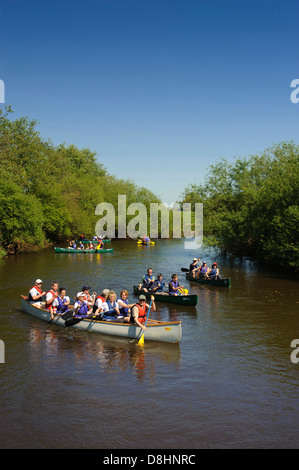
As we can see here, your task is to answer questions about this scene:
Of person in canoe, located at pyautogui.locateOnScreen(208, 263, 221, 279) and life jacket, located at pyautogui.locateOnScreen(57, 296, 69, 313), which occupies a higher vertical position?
person in canoe, located at pyautogui.locateOnScreen(208, 263, 221, 279)

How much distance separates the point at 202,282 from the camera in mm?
27906

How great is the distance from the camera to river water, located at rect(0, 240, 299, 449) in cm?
901

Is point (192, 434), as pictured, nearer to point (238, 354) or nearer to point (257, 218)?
point (238, 354)

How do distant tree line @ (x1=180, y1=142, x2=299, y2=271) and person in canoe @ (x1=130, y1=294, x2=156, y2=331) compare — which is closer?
person in canoe @ (x1=130, y1=294, x2=156, y2=331)

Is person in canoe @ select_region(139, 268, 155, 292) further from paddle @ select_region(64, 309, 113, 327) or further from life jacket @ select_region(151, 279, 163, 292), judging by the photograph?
paddle @ select_region(64, 309, 113, 327)

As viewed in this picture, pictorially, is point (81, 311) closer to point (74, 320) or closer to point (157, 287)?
point (74, 320)

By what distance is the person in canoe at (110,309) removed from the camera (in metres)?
16.2

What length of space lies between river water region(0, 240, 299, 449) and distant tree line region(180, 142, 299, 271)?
1083 centimetres

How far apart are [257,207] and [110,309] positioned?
919 inches

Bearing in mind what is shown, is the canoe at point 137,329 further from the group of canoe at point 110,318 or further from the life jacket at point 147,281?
the life jacket at point 147,281

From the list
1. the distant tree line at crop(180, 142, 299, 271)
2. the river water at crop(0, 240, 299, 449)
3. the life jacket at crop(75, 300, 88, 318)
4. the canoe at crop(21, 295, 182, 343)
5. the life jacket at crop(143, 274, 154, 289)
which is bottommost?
the river water at crop(0, 240, 299, 449)

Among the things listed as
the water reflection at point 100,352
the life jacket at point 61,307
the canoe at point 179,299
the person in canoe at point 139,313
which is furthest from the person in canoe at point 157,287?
the person in canoe at point 139,313

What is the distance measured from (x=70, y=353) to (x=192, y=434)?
6320mm

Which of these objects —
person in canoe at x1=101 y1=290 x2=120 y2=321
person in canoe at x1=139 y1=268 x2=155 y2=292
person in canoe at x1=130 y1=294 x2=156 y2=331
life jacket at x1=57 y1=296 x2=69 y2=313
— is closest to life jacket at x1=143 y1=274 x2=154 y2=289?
person in canoe at x1=139 y1=268 x2=155 y2=292
